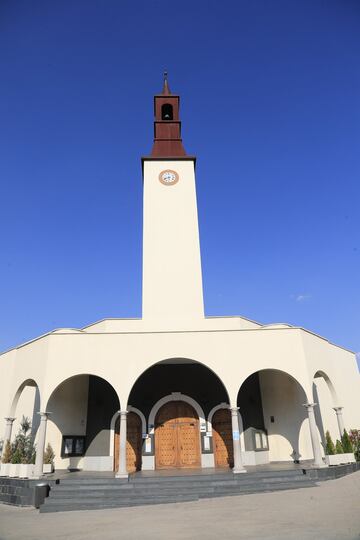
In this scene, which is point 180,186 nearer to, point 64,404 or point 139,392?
point 139,392

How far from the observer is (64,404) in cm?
1551

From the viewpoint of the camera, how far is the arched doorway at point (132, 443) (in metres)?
14.6

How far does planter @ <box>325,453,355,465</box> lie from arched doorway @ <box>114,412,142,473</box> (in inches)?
271

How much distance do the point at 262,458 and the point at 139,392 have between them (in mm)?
5485

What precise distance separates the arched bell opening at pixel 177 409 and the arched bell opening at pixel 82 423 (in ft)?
4.06

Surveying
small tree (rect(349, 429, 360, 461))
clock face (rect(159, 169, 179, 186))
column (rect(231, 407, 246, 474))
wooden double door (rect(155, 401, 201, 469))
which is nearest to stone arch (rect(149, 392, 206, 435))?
wooden double door (rect(155, 401, 201, 469))

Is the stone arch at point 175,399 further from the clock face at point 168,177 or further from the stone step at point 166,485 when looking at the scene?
the clock face at point 168,177

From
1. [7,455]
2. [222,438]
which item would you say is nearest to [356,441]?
[222,438]

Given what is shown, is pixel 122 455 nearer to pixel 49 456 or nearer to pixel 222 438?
pixel 49 456

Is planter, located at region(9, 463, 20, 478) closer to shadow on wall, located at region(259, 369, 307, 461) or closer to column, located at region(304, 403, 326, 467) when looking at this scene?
column, located at region(304, 403, 326, 467)

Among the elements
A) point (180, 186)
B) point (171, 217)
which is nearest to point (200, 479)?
point (171, 217)

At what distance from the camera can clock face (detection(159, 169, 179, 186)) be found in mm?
19602

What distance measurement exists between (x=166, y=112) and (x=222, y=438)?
57.8ft

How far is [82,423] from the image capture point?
15.4 m
